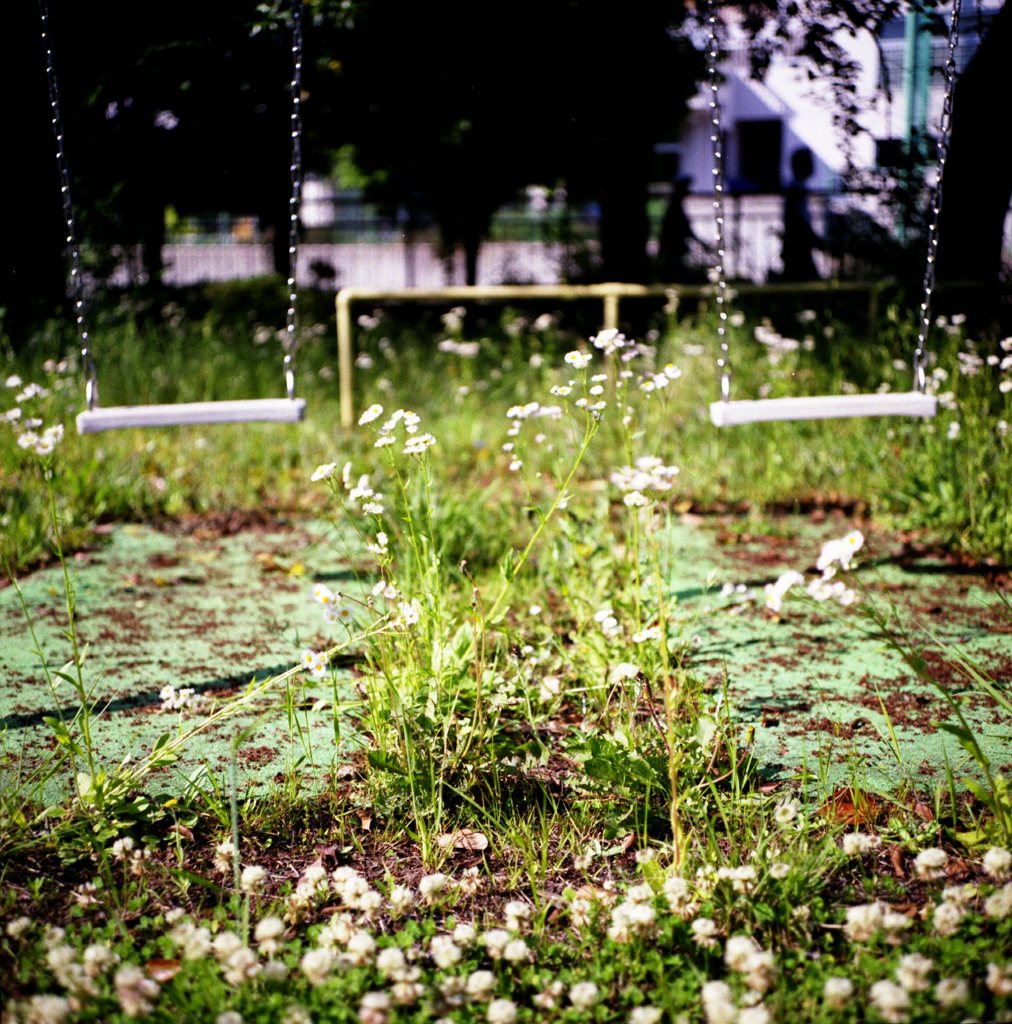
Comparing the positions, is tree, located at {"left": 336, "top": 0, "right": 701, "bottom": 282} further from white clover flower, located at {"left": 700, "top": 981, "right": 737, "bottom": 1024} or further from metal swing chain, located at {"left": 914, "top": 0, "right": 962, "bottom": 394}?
white clover flower, located at {"left": 700, "top": 981, "right": 737, "bottom": 1024}

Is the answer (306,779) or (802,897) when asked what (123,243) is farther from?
(802,897)

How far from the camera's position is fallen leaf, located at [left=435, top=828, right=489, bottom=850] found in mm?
2461

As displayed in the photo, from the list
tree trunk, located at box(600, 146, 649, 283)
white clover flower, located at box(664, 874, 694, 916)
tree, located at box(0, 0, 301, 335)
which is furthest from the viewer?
tree trunk, located at box(600, 146, 649, 283)

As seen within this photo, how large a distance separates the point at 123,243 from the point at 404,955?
7.91 metres

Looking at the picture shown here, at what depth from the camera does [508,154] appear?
9.05 m

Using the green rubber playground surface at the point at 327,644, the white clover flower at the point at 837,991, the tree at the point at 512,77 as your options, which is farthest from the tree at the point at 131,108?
the white clover flower at the point at 837,991

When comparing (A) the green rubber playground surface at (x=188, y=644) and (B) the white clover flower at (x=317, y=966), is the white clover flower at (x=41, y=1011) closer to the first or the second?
(B) the white clover flower at (x=317, y=966)

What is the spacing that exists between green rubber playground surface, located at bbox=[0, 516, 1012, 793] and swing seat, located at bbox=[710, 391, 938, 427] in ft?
1.44

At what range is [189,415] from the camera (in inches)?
135

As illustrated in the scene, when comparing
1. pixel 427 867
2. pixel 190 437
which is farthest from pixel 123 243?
pixel 427 867

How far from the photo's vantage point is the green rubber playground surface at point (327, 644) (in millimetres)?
2881

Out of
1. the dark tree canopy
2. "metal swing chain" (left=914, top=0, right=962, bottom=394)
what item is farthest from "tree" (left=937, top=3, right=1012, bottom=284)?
"metal swing chain" (left=914, top=0, right=962, bottom=394)

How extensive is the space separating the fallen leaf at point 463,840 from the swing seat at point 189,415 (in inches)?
56.4

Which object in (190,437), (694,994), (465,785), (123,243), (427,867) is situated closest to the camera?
(694,994)
